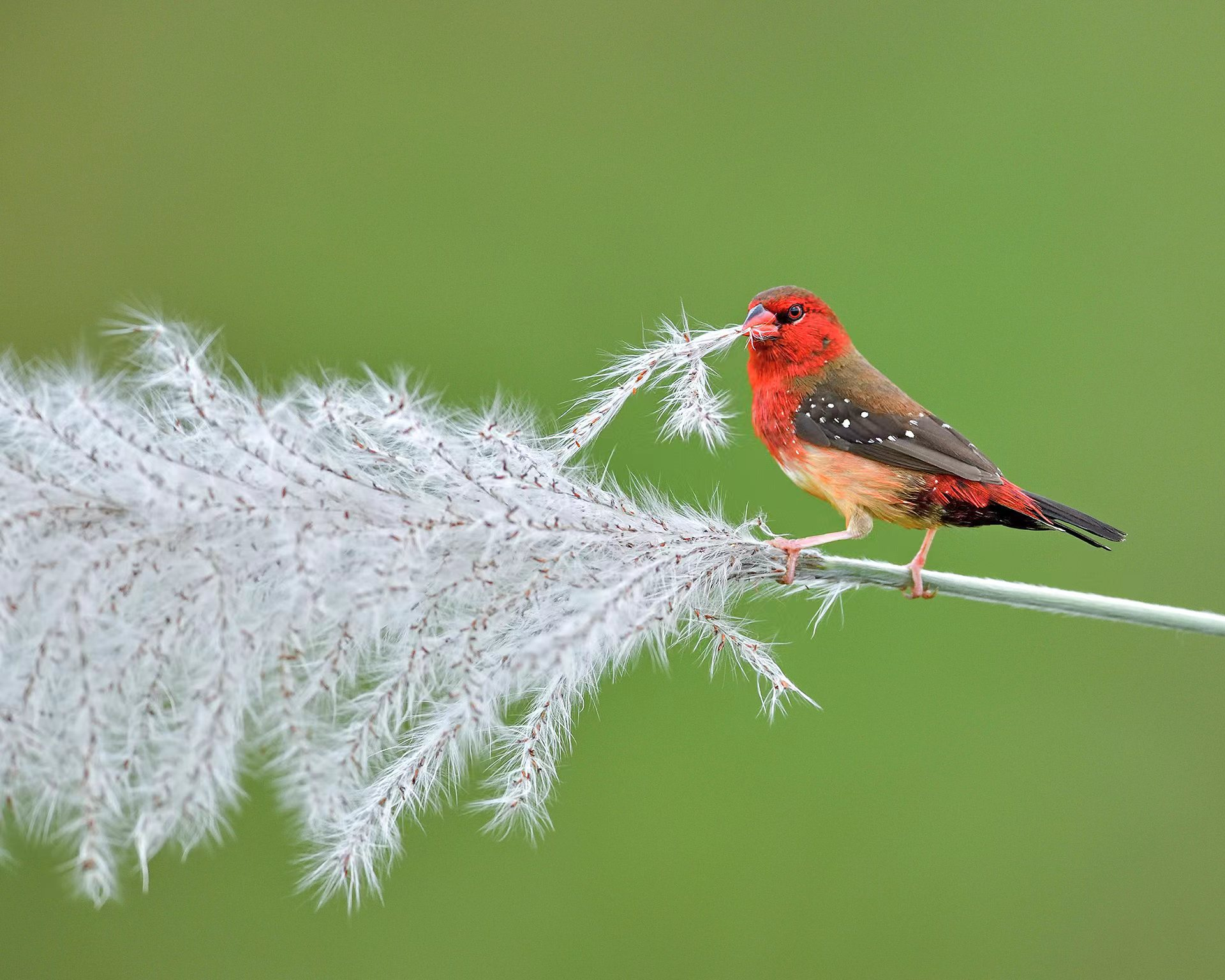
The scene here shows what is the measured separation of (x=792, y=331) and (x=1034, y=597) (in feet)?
0.96

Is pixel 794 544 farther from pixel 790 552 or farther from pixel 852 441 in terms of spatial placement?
pixel 852 441

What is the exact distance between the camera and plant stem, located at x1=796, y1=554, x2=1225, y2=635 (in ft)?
2.38

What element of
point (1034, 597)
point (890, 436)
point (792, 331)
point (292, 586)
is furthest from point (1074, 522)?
point (292, 586)

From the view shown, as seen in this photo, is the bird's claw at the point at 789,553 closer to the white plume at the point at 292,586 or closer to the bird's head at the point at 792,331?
the white plume at the point at 292,586

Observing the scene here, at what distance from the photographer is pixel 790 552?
31.2 inches

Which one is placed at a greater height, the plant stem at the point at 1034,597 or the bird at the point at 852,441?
the bird at the point at 852,441

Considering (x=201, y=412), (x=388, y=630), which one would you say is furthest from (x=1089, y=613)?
(x=201, y=412)

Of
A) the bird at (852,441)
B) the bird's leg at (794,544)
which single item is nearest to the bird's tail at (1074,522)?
the bird at (852,441)

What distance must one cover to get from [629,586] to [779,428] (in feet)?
0.71

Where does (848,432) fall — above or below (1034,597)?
above

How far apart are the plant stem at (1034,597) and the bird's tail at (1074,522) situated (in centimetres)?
5

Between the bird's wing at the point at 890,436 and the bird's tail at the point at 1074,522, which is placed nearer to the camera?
the bird's tail at the point at 1074,522

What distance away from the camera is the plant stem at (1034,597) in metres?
0.73

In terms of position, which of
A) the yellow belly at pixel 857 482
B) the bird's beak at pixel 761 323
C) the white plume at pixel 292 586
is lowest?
the white plume at pixel 292 586
